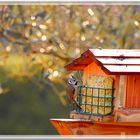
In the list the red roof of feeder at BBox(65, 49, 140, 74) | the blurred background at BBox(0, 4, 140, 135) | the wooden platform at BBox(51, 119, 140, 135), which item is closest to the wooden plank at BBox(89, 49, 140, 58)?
the red roof of feeder at BBox(65, 49, 140, 74)

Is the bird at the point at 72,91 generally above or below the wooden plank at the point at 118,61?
below

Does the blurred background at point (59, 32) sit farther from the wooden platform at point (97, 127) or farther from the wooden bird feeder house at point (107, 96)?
the wooden platform at point (97, 127)

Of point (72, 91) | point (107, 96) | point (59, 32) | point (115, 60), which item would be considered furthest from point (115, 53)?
point (59, 32)

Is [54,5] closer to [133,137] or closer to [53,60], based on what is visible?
[53,60]

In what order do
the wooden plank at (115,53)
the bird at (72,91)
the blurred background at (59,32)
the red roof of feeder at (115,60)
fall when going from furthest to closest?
the blurred background at (59,32)
the bird at (72,91)
the wooden plank at (115,53)
the red roof of feeder at (115,60)

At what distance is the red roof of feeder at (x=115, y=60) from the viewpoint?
369cm

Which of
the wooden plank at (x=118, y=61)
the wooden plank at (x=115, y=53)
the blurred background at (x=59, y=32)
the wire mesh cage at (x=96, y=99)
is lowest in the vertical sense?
the wire mesh cage at (x=96, y=99)

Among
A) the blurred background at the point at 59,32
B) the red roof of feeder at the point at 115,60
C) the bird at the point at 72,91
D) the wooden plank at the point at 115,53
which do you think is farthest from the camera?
the blurred background at the point at 59,32

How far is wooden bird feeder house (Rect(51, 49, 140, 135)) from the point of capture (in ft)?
12.2

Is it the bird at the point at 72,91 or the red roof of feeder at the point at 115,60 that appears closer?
the red roof of feeder at the point at 115,60

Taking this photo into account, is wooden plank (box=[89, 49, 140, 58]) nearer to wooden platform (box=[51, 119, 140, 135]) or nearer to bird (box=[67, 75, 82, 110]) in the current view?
bird (box=[67, 75, 82, 110])

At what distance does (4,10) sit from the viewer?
673 centimetres

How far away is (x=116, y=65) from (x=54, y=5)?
10.6ft

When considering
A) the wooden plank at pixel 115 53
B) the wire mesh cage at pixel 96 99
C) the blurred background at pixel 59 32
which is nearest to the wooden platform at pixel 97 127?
the wire mesh cage at pixel 96 99
